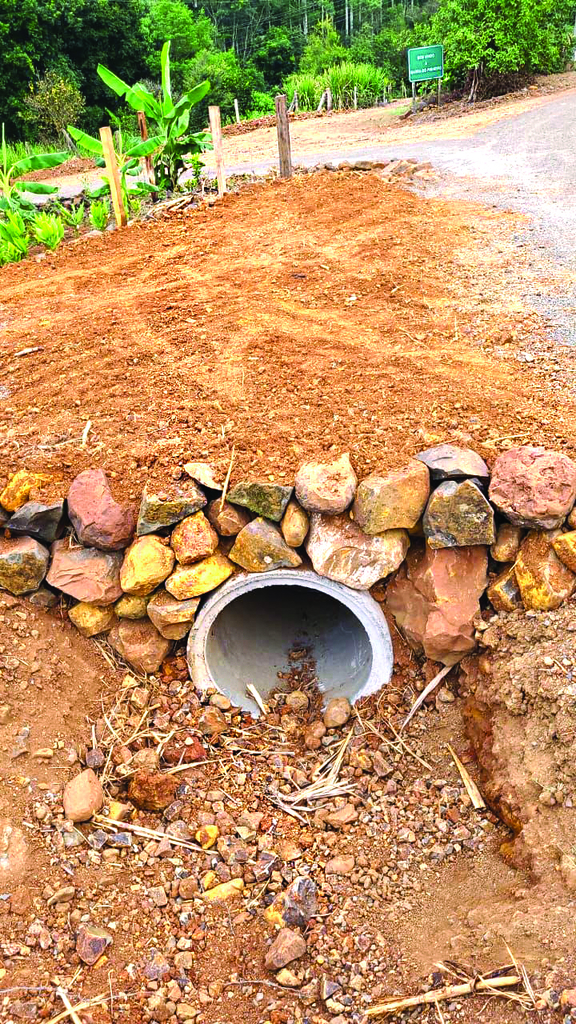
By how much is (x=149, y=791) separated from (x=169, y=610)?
2.74ft

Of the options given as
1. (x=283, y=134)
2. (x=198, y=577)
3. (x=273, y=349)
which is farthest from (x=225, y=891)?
(x=283, y=134)

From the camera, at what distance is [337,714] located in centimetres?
382

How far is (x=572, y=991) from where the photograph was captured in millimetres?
2215

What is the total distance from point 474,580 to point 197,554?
1302mm

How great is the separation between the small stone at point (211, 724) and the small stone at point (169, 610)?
466mm

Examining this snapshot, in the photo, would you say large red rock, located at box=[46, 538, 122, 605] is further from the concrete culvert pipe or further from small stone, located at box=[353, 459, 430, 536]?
small stone, located at box=[353, 459, 430, 536]

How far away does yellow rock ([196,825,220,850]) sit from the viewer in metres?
3.20

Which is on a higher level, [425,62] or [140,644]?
[425,62]

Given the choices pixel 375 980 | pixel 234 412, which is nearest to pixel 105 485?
pixel 234 412

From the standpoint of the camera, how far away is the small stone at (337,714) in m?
3.81

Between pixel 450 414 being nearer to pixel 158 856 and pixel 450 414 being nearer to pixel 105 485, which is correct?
pixel 105 485

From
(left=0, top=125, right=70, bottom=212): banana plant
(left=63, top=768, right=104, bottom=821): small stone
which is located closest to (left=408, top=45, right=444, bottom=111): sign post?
(left=0, top=125, right=70, bottom=212): banana plant

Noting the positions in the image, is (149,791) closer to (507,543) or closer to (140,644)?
(140,644)

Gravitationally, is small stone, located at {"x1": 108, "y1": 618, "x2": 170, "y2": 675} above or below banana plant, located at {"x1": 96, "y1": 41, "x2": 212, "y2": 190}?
below
